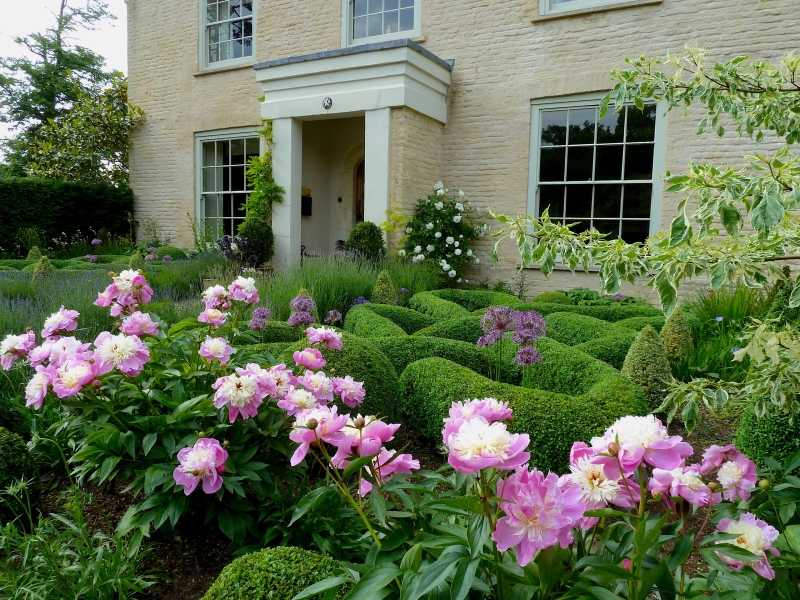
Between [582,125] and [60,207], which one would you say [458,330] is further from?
[60,207]

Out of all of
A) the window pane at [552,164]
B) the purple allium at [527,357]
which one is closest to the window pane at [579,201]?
the window pane at [552,164]

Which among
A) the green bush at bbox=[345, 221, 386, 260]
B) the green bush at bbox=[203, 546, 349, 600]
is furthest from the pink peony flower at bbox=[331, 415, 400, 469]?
the green bush at bbox=[345, 221, 386, 260]

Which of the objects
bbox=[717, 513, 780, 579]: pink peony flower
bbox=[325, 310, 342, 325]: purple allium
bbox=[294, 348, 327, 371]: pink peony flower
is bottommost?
bbox=[325, 310, 342, 325]: purple allium

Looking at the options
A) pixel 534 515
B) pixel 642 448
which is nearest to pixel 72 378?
pixel 534 515

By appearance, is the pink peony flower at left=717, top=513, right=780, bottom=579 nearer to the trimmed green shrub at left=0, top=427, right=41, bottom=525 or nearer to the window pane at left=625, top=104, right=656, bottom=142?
the trimmed green shrub at left=0, top=427, right=41, bottom=525

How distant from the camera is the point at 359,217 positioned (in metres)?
10.6

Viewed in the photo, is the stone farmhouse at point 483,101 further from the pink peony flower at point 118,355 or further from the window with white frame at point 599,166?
the pink peony flower at point 118,355

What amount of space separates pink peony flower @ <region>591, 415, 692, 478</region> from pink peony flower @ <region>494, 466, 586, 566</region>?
3.2 inches

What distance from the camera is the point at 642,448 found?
86cm

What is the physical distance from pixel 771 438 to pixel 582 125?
672 cm

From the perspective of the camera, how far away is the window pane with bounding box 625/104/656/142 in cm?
746

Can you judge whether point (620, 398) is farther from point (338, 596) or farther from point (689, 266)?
point (338, 596)

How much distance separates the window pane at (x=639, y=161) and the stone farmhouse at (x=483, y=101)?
0.06 ft

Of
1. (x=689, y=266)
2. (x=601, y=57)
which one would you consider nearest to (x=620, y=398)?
(x=689, y=266)
